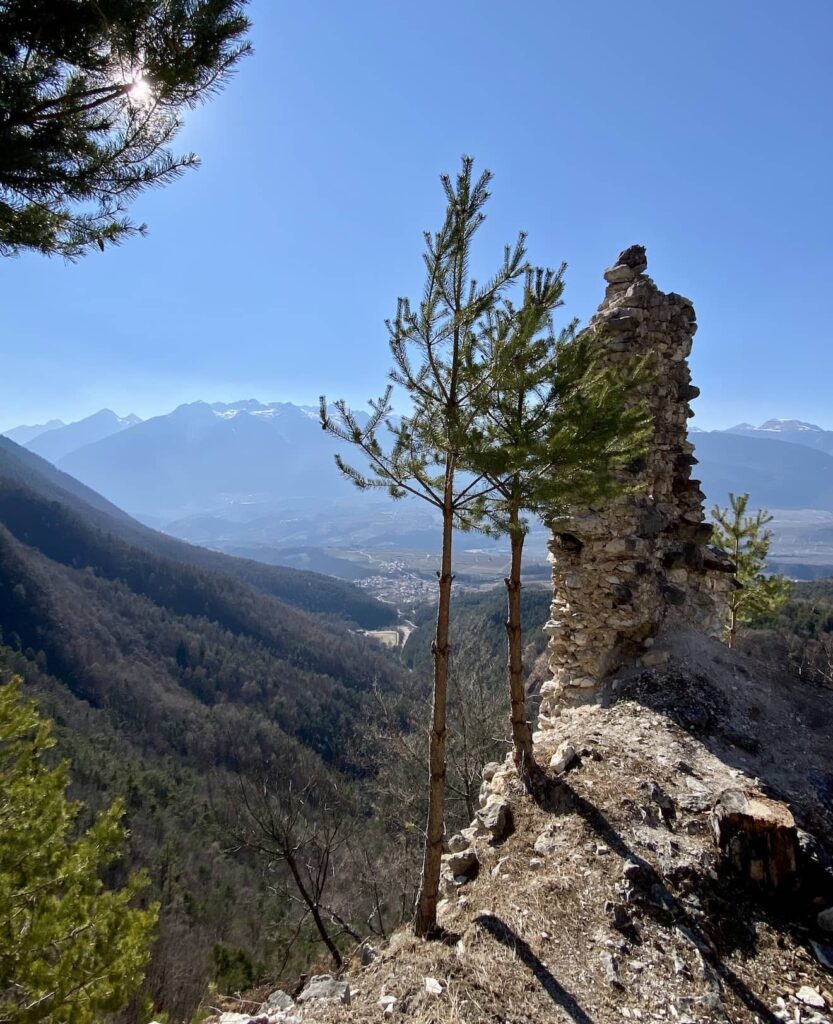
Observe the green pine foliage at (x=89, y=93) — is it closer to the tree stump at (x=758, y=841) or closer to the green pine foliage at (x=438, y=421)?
the green pine foliage at (x=438, y=421)

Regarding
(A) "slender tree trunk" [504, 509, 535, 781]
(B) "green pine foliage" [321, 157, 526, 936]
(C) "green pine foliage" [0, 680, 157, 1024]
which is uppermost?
(B) "green pine foliage" [321, 157, 526, 936]

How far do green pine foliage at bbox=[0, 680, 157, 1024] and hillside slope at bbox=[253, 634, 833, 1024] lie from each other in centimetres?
140

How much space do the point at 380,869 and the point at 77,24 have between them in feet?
53.3

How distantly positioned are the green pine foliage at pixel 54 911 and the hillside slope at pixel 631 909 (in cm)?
140

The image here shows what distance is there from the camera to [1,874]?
4082 mm

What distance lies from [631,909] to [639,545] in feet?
15.1

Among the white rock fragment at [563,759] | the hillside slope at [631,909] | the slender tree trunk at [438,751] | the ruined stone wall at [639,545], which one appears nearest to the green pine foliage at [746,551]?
the ruined stone wall at [639,545]

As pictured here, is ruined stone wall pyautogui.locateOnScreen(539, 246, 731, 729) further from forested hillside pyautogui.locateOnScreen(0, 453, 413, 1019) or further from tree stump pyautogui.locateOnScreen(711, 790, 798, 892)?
forested hillside pyautogui.locateOnScreen(0, 453, 413, 1019)

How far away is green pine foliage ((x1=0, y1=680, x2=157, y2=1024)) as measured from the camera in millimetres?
3682

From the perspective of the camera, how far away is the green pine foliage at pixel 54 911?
368 centimetres

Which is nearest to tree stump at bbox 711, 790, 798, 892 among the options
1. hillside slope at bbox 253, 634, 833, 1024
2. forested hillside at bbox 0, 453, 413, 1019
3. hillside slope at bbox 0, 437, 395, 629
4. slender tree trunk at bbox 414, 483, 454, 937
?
hillside slope at bbox 253, 634, 833, 1024

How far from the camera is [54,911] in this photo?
4051mm

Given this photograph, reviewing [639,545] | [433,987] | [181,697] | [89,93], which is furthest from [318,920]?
[181,697]

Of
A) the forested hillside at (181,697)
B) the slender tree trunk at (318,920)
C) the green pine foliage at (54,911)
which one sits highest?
the green pine foliage at (54,911)
